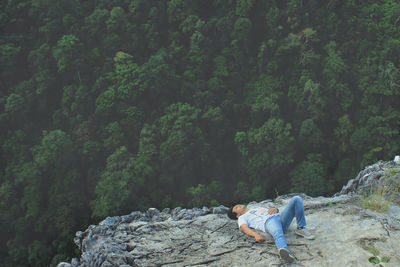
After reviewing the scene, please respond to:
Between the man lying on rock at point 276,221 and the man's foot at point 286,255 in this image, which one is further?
the man lying on rock at point 276,221

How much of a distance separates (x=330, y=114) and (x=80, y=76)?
14.2 m

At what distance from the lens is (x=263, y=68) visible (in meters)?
22.9

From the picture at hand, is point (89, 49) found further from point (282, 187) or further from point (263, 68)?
point (282, 187)

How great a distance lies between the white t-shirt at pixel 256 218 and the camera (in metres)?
4.85

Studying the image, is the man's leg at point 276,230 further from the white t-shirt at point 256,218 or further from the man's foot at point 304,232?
the man's foot at point 304,232

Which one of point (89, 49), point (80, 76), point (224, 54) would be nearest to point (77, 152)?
point (80, 76)

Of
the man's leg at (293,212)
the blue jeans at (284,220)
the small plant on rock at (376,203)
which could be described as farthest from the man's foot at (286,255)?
the small plant on rock at (376,203)

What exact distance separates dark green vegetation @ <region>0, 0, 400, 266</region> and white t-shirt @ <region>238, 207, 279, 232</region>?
553 inches

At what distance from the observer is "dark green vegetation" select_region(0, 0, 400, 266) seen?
19.8 metres

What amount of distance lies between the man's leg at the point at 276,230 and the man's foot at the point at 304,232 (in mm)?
343

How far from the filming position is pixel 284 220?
15.9 feet

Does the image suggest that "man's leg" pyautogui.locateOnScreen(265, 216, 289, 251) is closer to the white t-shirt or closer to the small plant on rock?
the white t-shirt

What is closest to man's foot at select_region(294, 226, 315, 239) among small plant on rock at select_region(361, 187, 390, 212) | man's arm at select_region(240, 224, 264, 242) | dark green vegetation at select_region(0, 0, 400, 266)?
man's arm at select_region(240, 224, 264, 242)

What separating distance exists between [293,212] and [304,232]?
314mm
